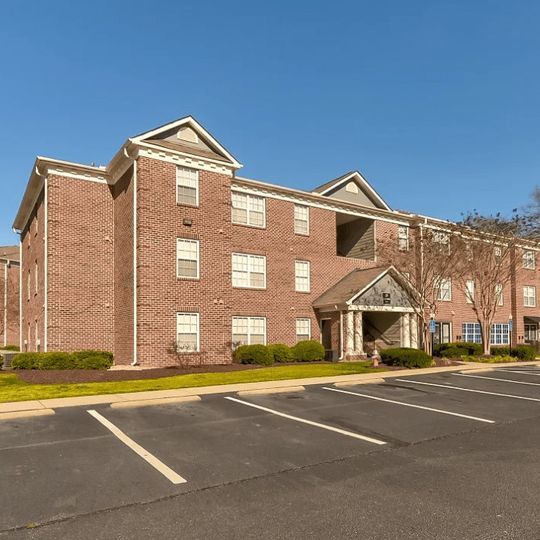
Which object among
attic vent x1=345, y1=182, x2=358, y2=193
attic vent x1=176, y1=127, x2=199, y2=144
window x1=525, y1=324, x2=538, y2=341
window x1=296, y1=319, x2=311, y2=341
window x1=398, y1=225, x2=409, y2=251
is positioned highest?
attic vent x1=176, y1=127, x2=199, y2=144

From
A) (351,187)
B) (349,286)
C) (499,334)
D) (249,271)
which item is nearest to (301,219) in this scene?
(349,286)

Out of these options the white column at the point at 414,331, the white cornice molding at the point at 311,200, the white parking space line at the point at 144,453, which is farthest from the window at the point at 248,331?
the white parking space line at the point at 144,453

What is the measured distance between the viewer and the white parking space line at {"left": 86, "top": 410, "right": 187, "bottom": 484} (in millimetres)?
6396

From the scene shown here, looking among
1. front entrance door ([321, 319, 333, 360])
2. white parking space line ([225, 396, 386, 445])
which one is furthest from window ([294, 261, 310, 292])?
white parking space line ([225, 396, 386, 445])

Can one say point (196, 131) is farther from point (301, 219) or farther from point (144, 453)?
point (144, 453)

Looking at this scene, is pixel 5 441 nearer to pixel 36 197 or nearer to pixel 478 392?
pixel 478 392

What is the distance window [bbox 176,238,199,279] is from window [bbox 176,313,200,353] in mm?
1815

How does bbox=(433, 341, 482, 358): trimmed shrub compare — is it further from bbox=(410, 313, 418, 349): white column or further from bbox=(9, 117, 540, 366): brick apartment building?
bbox=(9, 117, 540, 366): brick apartment building

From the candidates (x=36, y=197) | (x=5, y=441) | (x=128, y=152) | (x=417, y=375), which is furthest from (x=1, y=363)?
(x=417, y=375)

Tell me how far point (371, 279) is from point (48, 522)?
2324 cm

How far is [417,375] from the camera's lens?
62.2 feet

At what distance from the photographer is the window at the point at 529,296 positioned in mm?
41719

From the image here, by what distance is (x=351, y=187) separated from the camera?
3106cm

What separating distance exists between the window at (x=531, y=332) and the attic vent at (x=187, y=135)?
108ft
